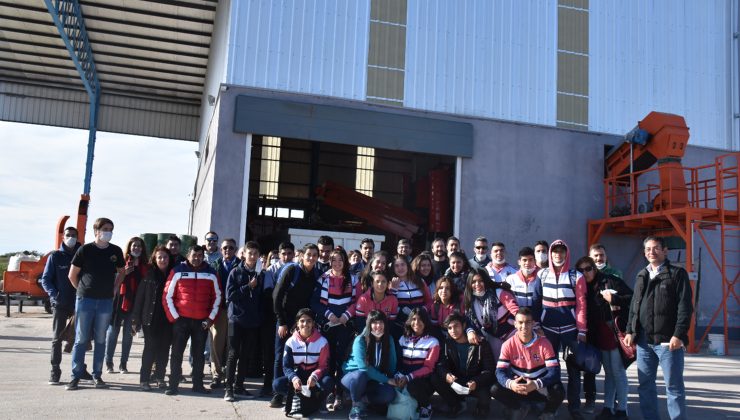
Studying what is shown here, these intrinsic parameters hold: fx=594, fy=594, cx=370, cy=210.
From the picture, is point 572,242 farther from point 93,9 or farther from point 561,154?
point 93,9

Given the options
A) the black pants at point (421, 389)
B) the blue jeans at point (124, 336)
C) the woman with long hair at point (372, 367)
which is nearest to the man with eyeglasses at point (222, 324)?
the blue jeans at point (124, 336)

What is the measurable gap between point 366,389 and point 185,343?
86.8 inches

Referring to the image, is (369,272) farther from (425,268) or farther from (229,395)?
(229,395)

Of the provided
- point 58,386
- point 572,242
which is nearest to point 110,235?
point 58,386

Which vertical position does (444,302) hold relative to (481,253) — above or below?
below

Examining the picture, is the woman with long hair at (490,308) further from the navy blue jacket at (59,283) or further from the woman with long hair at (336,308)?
the navy blue jacket at (59,283)

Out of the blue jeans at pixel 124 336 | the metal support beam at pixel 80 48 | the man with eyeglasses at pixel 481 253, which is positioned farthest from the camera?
the metal support beam at pixel 80 48

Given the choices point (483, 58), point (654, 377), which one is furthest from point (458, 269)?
point (483, 58)

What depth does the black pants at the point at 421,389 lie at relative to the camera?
5.98 metres

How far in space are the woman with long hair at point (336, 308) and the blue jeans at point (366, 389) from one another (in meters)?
0.52

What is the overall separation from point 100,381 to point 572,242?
40.6ft

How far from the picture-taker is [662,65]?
17.0m

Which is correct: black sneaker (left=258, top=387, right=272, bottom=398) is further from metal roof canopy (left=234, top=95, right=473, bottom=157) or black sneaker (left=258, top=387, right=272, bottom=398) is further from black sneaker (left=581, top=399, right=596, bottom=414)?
metal roof canopy (left=234, top=95, right=473, bottom=157)

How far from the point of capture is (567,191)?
15883 mm
